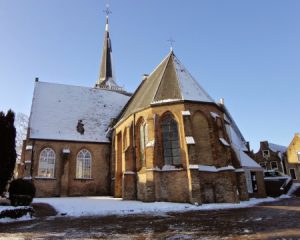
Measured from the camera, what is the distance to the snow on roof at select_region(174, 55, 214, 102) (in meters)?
21.2

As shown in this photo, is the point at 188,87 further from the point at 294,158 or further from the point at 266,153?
the point at 294,158

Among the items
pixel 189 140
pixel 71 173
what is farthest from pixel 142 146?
pixel 71 173

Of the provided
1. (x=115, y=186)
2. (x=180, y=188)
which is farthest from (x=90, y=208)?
(x=115, y=186)

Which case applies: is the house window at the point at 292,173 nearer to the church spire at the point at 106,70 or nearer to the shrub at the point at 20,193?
the church spire at the point at 106,70

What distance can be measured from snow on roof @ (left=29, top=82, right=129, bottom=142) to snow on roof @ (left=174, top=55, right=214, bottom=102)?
33.0 feet

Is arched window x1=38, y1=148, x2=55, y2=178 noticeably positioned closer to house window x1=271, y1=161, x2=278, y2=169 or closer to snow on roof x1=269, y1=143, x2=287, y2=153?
house window x1=271, y1=161, x2=278, y2=169

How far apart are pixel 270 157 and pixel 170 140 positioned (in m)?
26.1

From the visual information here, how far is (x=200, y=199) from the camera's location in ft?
57.9

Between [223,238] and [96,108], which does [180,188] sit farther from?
[96,108]

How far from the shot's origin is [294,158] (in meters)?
39.2

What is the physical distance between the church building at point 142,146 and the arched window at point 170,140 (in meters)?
0.07

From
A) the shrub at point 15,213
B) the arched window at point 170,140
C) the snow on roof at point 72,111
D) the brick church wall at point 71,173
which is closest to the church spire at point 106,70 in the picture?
the snow on roof at point 72,111

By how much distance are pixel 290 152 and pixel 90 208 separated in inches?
1339

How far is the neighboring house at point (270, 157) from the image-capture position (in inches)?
1558
